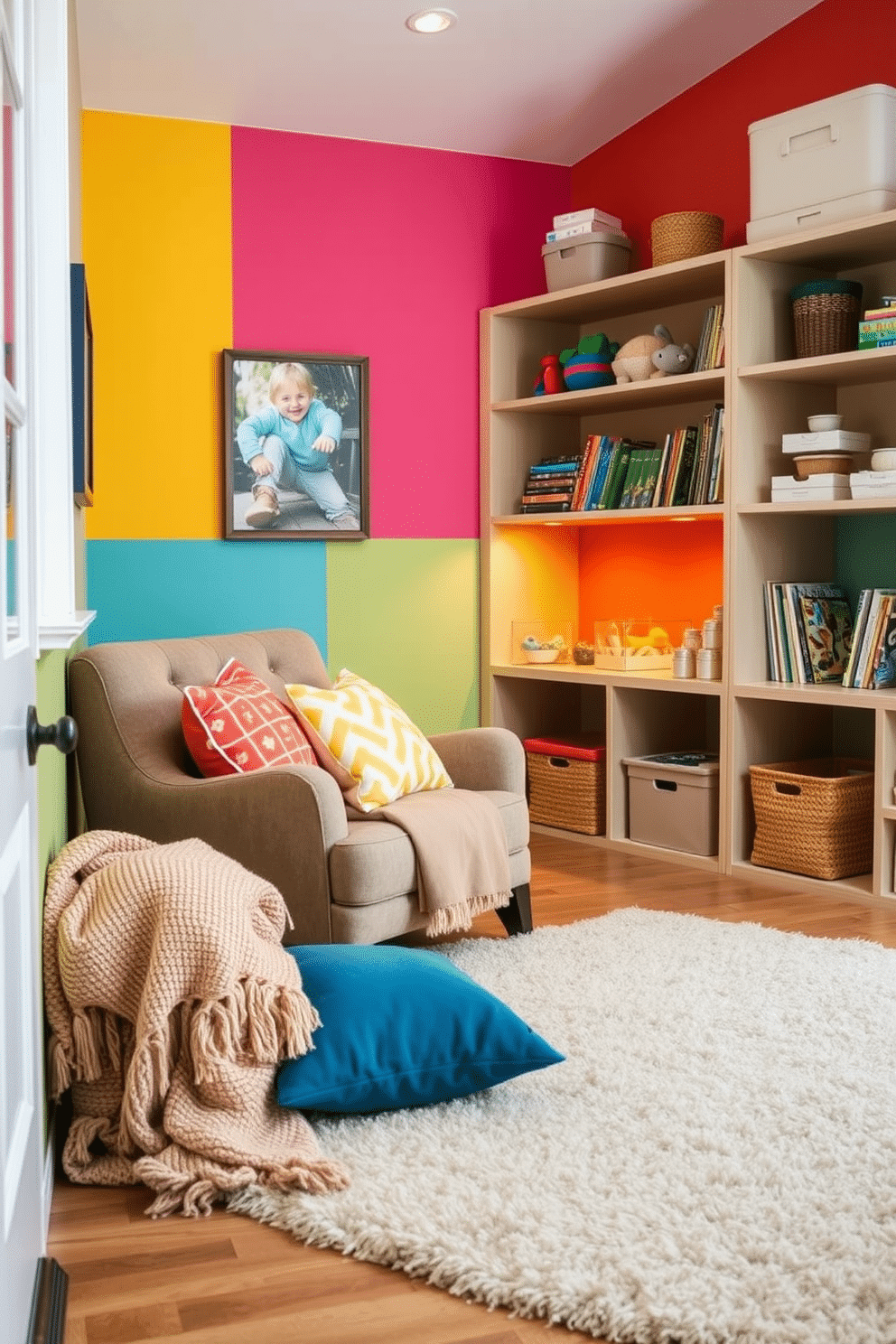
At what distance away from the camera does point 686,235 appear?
4449 mm

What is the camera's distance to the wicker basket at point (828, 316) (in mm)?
4039

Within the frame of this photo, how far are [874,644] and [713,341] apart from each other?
1135 millimetres

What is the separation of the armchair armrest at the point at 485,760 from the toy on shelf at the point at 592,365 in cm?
170

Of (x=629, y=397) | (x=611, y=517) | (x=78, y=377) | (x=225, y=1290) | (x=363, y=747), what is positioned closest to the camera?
(x=225, y=1290)

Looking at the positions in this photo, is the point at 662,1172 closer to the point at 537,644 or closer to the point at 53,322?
the point at 53,322

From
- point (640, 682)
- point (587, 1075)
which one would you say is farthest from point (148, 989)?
point (640, 682)

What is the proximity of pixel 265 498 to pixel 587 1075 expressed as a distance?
2.76m

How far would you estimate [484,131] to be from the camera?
4973 mm

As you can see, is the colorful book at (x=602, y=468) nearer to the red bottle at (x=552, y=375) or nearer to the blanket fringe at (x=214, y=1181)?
the red bottle at (x=552, y=375)

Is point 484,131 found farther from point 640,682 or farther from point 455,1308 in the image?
point 455,1308

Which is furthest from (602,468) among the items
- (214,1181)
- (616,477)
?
(214,1181)

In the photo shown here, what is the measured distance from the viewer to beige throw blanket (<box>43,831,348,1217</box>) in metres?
2.10

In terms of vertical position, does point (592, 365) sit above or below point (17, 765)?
above

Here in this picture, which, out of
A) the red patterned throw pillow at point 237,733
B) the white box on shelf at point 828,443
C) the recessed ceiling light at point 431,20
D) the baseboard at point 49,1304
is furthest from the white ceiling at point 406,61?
the baseboard at point 49,1304
